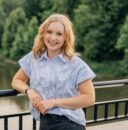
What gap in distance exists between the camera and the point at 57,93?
267 centimetres

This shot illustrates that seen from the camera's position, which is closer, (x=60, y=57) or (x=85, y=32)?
(x=60, y=57)

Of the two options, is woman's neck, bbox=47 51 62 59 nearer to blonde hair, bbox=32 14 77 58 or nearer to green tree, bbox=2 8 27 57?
blonde hair, bbox=32 14 77 58

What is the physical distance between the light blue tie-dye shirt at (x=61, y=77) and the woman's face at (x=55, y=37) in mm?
57

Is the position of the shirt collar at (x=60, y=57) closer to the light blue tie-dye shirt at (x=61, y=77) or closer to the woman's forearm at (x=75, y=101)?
the light blue tie-dye shirt at (x=61, y=77)

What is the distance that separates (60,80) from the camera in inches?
104

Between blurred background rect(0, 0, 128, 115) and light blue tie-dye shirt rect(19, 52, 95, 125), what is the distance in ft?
80.5

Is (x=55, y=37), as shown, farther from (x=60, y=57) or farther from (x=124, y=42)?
(x=124, y=42)

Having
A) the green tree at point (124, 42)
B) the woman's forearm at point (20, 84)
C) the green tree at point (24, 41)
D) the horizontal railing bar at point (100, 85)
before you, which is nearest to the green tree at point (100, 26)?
the green tree at point (124, 42)

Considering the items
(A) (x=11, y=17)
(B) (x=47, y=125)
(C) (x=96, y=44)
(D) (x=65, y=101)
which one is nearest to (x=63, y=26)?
(D) (x=65, y=101)

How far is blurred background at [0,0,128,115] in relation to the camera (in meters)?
35.4

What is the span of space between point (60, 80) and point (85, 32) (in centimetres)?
3713

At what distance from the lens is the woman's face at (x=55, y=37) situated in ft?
8.68

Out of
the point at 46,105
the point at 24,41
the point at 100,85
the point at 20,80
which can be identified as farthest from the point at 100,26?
the point at 46,105

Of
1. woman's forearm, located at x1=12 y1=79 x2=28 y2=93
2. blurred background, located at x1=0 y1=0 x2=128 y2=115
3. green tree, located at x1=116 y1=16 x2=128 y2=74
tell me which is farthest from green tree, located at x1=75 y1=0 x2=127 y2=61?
woman's forearm, located at x1=12 y1=79 x2=28 y2=93
